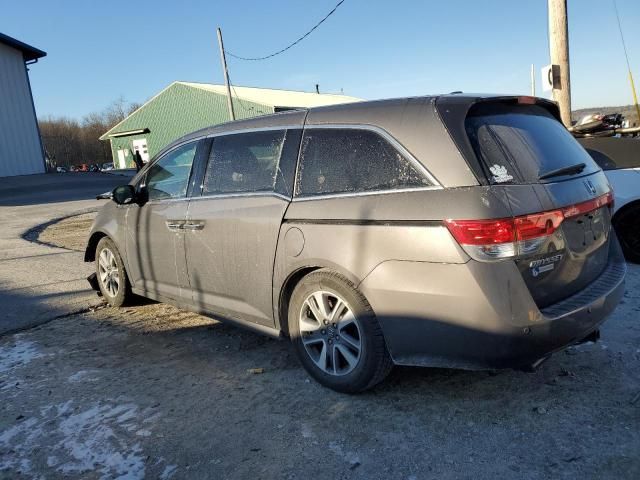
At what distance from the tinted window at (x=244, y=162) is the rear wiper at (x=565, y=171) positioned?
1.70m

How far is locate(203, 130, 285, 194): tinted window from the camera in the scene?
3660 millimetres

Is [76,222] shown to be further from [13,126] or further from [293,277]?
[13,126]

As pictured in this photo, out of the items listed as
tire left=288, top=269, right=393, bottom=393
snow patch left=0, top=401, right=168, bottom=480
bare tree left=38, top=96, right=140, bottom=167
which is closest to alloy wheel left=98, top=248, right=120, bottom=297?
snow patch left=0, top=401, right=168, bottom=480

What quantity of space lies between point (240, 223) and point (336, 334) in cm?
107

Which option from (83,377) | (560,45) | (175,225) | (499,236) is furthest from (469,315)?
(560,45)

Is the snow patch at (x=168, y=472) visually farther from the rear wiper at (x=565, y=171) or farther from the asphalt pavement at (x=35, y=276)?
the asphalt pavement at (x=35, y=276)

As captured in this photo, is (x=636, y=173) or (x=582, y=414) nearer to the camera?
(x=582, y=414)

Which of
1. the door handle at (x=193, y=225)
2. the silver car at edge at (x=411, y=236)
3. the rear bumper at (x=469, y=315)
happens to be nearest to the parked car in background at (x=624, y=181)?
the silver car at edge at (x=411, y=236)

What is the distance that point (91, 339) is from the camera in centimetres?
454

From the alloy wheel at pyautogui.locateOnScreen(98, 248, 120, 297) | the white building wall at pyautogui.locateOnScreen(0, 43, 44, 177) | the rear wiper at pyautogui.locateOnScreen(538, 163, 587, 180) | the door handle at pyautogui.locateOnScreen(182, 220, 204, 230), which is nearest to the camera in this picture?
the rear wiper at pyautogui.locateOnScreen(538, 163, 587, 180)

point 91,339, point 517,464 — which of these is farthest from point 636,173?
point 91,339

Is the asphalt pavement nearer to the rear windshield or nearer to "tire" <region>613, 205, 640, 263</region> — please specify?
the rear windshield

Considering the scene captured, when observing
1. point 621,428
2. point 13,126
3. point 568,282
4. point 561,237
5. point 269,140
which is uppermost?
point 13,126

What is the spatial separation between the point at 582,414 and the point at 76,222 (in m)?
12.7
